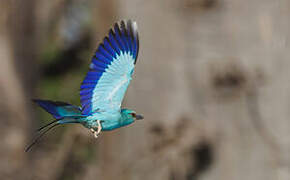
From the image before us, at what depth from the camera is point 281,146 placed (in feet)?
15.0

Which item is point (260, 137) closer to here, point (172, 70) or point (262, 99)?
point (262, 99)

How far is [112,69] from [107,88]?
0.07 meters

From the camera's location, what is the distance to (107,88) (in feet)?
6.98

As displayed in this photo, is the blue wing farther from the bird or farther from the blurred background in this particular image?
the blurred background

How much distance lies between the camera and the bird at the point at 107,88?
78.5 inches

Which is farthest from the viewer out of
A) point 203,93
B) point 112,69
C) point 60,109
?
point 203,93

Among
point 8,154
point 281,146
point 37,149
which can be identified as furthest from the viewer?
point 37,149

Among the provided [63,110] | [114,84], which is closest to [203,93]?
[114,84]

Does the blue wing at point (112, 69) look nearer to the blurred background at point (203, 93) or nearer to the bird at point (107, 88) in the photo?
the bird at point (107, 88)

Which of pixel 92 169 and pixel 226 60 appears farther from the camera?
pixel 92 169

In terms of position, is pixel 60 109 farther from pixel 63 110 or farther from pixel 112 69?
pixel 112 69

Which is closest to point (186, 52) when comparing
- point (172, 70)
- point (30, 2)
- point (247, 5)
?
point (172, 70)

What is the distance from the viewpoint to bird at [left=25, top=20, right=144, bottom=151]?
6.55 feet

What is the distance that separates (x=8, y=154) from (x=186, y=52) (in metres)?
1.64
